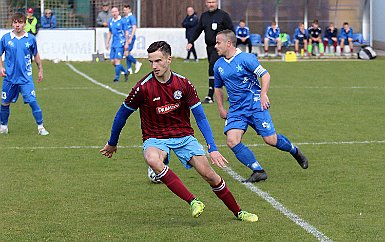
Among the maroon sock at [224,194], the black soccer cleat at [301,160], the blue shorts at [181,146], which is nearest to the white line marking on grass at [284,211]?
the maroon sock at [224,194]

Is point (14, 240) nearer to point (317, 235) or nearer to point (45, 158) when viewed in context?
point (317, 235)

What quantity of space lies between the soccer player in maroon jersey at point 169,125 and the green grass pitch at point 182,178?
33cm

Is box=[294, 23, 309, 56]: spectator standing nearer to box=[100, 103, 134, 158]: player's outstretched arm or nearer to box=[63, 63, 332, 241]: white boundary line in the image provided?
box=[63, 63, 332, 241]: white boundary line

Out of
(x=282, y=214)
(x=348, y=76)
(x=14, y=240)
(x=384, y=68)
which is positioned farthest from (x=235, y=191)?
(x=384, y=68)

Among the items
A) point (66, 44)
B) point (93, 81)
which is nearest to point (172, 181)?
point (93, 81)

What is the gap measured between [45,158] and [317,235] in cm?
559

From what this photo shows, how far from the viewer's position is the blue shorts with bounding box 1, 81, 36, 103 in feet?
47.6

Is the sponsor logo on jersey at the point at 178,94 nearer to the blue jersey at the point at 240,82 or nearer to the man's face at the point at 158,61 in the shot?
the man's face at the point at 158,61

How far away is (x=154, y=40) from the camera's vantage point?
3538 cm

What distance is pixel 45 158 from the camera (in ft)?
40.9

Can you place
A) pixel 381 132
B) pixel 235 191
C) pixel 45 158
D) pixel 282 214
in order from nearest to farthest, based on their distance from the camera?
pixel 282 214
pixel 235 191
pixel 45 158
pixel 381 132

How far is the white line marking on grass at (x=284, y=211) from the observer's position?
7.89m

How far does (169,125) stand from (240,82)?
8.01 feet

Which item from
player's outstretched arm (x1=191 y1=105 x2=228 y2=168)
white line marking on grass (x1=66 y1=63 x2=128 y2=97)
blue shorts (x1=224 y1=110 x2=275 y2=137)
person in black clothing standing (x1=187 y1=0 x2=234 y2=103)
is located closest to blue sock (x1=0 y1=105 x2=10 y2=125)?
person in black clothing standing (x1=187 y1=0 x2=234 y2=103)
